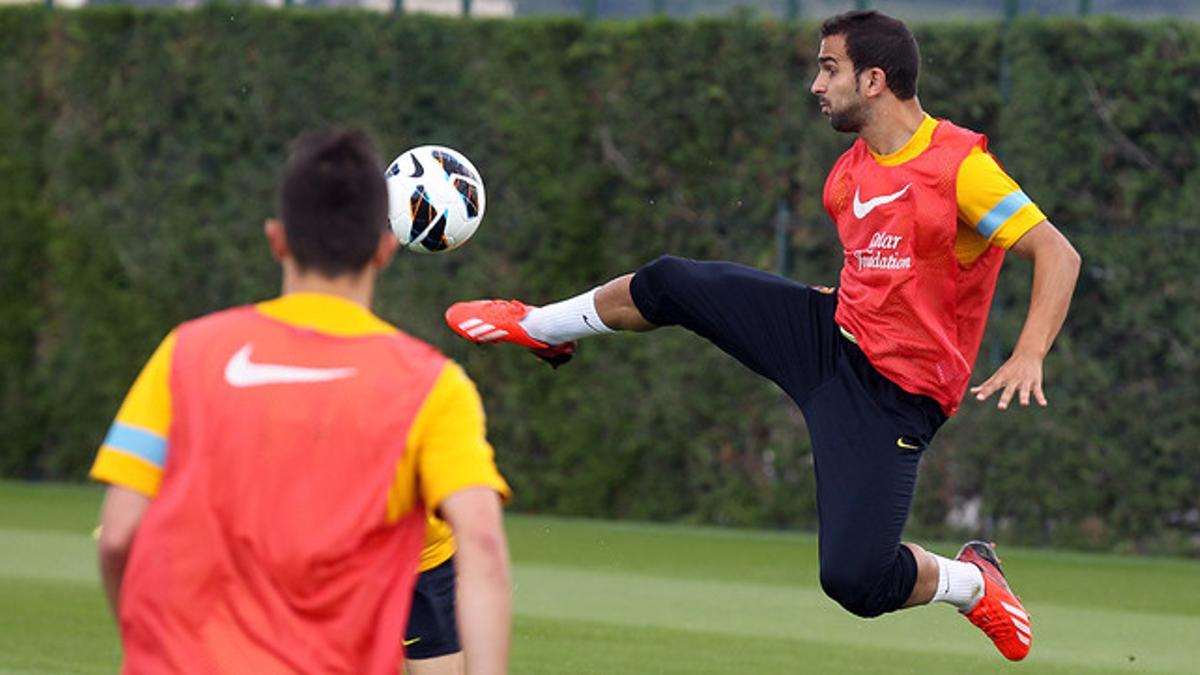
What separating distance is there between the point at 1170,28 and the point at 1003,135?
49.8 inches

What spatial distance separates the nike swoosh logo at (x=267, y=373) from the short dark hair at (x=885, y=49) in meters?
4.23

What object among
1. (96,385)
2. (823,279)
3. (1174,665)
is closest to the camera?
(1174,665)

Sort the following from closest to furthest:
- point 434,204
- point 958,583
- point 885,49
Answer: point 434,204
point 885,49
point 958,583

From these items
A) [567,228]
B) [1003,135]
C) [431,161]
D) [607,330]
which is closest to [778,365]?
[607,330]

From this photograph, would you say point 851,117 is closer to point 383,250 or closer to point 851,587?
point 851,587

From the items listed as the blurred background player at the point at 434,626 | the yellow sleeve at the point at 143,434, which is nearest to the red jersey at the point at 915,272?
the blurred background player at the point at 434,626

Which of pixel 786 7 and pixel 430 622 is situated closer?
pixel 430 622

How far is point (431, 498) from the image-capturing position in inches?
147

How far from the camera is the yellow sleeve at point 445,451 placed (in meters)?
3.74

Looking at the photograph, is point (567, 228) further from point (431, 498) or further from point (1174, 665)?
point (431, 498)

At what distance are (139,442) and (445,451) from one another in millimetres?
530

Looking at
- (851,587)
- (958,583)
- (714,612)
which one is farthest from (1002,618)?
(714,612)

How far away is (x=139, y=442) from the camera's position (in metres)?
3.75

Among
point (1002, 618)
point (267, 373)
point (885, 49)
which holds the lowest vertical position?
point (1002, 618)
